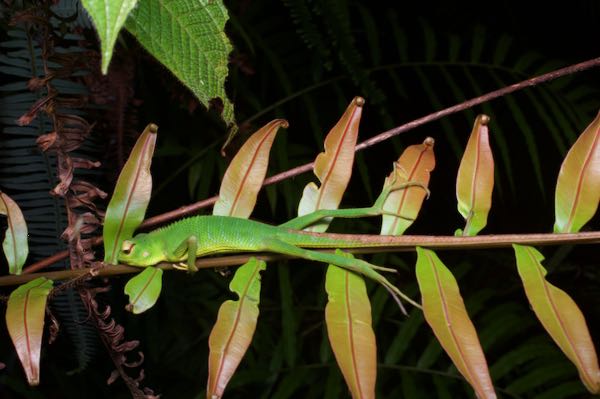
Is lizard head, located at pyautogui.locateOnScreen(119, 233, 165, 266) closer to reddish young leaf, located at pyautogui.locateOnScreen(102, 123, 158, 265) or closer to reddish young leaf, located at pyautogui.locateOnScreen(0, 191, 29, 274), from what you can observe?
reddish young leaf, located at pyautogui.locateOnScreen(102, 123, 158, 265)

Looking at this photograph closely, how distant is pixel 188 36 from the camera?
1.46 feet

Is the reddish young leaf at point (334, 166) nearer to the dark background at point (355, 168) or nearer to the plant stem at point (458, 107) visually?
the plant stem at point (458, 107)

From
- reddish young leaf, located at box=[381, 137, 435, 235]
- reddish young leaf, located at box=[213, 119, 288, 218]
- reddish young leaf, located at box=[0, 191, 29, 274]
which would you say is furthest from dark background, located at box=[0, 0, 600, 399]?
reddish young leaf, located at box=[381, 137, 435, 235]

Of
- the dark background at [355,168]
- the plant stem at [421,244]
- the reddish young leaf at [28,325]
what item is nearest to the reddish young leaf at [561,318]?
the plant stem at [421,244]

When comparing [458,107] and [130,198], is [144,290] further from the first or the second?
[458,107]

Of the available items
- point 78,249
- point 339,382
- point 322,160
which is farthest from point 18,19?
point 339,382

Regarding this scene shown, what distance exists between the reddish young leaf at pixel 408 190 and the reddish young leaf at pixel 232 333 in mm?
188

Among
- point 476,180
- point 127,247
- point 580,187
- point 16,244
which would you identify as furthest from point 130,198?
point 580,187

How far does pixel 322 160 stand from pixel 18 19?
1.32ft

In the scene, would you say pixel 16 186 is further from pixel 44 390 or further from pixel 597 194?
pixel 44 390

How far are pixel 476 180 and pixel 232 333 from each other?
0.33 meters

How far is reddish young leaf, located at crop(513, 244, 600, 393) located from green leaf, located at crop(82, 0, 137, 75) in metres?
0.54

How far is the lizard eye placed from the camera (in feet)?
2.38

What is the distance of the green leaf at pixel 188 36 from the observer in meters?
0.42
